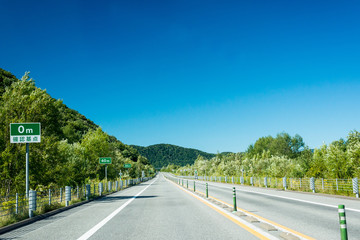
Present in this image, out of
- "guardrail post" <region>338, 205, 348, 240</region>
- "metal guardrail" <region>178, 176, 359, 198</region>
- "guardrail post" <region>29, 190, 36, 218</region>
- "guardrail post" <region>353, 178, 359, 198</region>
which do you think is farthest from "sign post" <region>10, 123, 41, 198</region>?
"metal guardrail" <region>178, 176, 359, 198</region>

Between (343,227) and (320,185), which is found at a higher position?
(343,227)

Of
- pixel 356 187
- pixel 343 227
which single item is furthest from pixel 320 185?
pixel 343 227

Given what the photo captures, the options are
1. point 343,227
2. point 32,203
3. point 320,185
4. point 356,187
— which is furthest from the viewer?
point 320,185

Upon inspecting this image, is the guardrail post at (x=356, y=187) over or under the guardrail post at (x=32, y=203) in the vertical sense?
under

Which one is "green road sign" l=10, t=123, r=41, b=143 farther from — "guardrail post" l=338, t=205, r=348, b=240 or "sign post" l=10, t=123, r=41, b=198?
"guardrail post" l=338, t=205, r=348, b=240

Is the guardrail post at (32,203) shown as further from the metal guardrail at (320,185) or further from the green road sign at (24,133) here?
the metal guardrail at (320,185)

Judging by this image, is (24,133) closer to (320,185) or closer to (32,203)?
(32,203)

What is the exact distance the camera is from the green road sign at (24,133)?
1535 centimetres

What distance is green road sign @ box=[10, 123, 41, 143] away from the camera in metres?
15.4

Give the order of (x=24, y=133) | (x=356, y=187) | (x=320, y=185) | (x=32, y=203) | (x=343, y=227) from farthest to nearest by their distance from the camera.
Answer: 1. (x=320, y=185)
2. (x=356, y=187)
3. (x=24, y=133)
4. (x=32, y=203)
5. (x=343, y=227)

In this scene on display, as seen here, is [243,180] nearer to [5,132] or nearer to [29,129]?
[5,132]

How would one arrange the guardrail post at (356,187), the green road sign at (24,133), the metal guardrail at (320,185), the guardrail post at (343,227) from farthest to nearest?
1. the metal guardrail at (320,185)
2. the guardrail post at (356,187)
3. the green road sign at (24,133)
4. the guardrail post at (343,227)

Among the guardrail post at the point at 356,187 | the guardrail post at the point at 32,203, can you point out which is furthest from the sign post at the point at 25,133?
the guardrail post at the point at 356,187

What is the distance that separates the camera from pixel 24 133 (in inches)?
610
